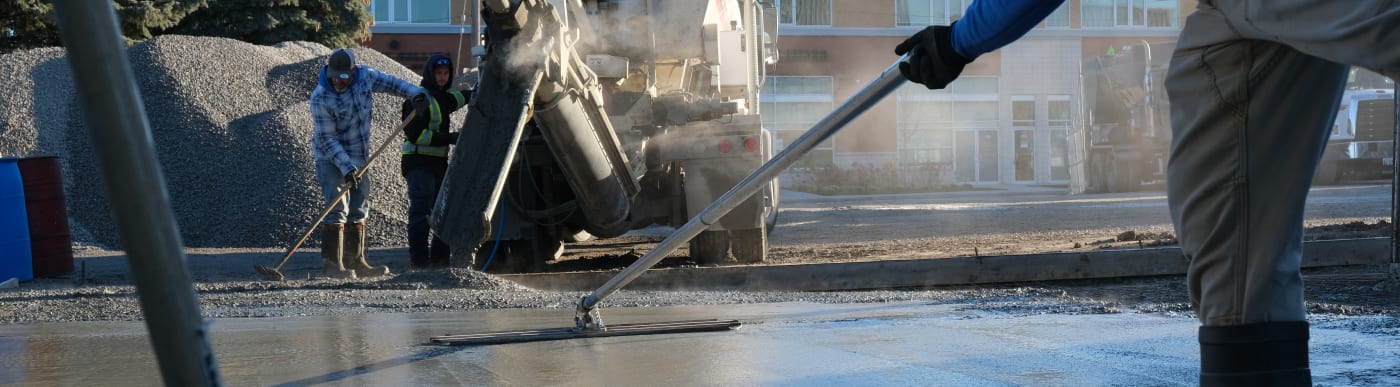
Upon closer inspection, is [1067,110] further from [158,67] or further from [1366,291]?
[1366,291]

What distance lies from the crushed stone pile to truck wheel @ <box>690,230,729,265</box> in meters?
4.99

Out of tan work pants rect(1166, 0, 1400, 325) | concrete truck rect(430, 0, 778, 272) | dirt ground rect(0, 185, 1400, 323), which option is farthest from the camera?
concrete truck rect(430, 0, 778, 272)

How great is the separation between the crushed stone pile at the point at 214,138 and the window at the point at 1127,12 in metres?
29.3

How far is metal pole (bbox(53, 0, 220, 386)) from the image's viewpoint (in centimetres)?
129

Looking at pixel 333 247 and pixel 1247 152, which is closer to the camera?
pixel 1247 152

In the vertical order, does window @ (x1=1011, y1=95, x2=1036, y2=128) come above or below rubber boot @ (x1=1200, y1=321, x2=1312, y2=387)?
above

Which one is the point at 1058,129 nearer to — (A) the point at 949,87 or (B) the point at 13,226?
(A) the point at 949,87

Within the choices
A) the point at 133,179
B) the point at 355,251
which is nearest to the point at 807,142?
the point at 133,179

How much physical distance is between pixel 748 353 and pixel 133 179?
3.16m

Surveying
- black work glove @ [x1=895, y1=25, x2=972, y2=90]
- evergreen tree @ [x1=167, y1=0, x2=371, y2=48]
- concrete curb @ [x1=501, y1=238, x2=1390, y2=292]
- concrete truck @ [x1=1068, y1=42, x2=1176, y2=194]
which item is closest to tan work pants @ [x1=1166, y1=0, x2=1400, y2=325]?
black work glove @ [x1=895, y1=25, x2=972, y2=90]

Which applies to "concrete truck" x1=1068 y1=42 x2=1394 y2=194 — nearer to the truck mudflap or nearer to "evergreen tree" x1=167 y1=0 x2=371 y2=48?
"evergreen tree" x1=167 y1=0 x2=371 y2=48

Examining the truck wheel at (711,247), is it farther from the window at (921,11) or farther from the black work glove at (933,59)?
the window at (921,11)

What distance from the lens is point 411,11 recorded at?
129 feet

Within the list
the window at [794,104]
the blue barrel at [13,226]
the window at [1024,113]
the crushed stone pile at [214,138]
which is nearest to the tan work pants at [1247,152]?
the blue barrel at [13,226]
